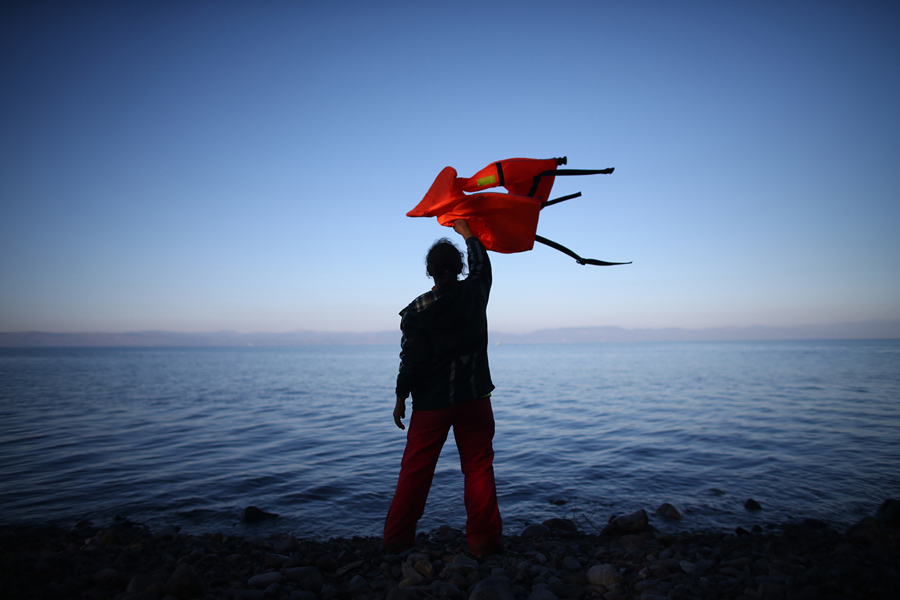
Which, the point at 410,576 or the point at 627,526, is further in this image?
the point at 627,526

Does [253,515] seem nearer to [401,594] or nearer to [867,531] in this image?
[401,594]

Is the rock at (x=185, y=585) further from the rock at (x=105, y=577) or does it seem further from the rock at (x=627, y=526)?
the rock at (x=627, y=526)

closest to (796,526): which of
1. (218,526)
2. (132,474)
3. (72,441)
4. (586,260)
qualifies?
(586,260)

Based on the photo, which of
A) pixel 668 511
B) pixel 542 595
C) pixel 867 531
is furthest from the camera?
pixel 668 511

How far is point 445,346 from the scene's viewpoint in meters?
3.46

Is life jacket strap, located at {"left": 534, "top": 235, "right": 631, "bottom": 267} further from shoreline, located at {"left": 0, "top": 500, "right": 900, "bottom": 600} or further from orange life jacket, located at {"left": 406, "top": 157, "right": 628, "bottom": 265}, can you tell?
shoreline, located at {"left": 0, "top": 500, "right": 900, "bottom": 600}

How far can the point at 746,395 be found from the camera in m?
17.2

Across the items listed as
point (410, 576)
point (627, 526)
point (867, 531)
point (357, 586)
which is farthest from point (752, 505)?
point (357, 586)

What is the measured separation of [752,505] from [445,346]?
214 inches

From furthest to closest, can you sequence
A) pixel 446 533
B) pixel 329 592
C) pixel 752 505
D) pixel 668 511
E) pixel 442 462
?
pixel 442 462
pixel 752 505
pixel 668 511
pixel 446 533
pixel 329 592

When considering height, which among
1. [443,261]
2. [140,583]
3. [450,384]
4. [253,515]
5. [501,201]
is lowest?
[253,515]

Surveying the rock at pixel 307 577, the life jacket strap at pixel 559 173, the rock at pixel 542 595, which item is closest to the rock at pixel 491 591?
the rock at pixel 542 595

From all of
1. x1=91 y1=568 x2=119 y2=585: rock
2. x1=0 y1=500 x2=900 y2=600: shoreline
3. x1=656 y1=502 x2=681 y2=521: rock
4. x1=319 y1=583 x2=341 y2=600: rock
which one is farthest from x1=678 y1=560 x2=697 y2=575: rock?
x1=91 y1=568 x2=119 y2=585: rock

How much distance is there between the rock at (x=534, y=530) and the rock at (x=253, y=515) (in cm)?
319
